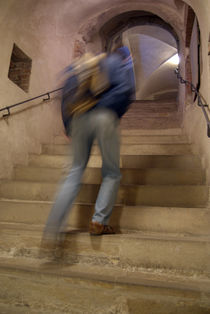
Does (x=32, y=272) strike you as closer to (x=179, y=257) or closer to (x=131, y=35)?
(x=179, y=257)

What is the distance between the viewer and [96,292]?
1113 mm

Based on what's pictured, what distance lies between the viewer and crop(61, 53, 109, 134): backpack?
54.7 inches

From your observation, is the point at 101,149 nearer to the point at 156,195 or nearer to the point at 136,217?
the point at 136,217

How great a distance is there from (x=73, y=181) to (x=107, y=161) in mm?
237

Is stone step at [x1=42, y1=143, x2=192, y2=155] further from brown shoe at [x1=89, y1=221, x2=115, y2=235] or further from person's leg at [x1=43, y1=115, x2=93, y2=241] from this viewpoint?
brown shoe at [x1=89, y1=221, x2=115, y2=235]

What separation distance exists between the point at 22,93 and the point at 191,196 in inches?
93.4

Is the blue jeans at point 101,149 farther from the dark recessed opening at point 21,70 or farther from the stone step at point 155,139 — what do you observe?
the dark recessed opening at point 21,70

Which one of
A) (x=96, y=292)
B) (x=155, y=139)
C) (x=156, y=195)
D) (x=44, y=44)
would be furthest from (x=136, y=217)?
(x=44, y=44)

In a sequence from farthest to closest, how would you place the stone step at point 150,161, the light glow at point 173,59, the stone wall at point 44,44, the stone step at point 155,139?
the light glow at point 173,59, the stone step at point 155,139, the stone wall at point 44,44, the stone step at point 150,161

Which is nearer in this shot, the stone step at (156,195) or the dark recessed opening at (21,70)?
the stone step at (156,195)

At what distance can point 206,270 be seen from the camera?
124cm

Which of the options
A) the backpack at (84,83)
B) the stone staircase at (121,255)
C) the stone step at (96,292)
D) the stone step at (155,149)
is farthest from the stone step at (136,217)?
the stone step at (155,149)

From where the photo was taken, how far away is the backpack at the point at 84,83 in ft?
4.56

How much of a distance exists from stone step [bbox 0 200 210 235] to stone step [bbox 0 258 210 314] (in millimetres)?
453
